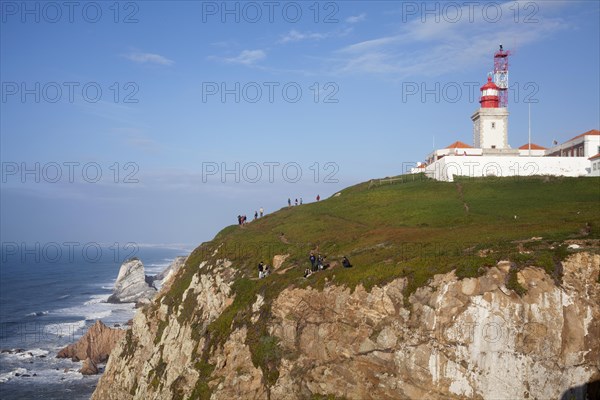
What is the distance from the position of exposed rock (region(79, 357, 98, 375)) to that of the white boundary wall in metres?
52.4

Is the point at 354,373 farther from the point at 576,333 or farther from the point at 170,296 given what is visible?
the point at 170,296

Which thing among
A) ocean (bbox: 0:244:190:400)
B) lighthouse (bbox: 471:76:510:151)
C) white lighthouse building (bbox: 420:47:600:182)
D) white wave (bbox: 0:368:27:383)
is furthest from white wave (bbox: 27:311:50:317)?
lighthouse (bbox: 471:76:510:151)

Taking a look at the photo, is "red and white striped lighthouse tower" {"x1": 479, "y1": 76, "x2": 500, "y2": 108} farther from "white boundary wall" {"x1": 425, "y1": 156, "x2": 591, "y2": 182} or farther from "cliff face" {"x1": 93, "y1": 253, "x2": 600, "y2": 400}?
"cliff face" {"x1": 93, "y1": 253, "x2": 600, "y2": 400}

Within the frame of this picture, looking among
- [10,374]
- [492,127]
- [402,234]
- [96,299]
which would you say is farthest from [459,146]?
[96,299]

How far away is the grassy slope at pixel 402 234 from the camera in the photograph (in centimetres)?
3731

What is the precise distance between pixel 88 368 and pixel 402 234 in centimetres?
4553

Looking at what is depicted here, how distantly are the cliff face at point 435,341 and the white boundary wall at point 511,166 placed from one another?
1631 inches

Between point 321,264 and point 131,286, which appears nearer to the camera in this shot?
point 321,264

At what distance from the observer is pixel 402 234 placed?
48.6m

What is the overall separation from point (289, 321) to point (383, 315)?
6.97m

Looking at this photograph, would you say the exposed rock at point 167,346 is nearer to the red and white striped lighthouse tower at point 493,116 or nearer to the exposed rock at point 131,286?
the red and white striped lighthouse tower at point 493,116

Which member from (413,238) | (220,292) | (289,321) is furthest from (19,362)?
(413,238)

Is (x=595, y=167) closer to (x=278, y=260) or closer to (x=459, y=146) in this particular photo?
(x=459, y=146)

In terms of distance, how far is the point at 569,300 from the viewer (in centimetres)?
3297
